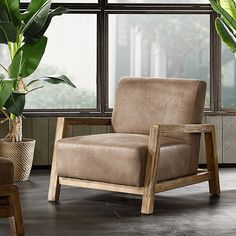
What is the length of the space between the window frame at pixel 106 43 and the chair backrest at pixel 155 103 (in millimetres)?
1019

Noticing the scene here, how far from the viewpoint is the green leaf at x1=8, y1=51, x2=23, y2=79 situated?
459 centimetres

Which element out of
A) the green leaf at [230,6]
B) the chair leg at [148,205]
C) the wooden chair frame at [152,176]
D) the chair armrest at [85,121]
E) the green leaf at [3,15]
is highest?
the green leaf at [230,6]

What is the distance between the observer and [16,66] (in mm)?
4617

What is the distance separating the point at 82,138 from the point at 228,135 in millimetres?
1949

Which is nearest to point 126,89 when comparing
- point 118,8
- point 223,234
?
point 118,8

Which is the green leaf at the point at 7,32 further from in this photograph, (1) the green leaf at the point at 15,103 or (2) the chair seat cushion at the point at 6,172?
(2) the chair seat cushion at the point at 6,172

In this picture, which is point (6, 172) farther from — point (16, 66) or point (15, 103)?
point (16, 66)

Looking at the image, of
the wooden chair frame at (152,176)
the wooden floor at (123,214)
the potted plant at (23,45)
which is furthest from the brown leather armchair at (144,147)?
the potted plant at (23,45)

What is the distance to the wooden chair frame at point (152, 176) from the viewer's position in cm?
388

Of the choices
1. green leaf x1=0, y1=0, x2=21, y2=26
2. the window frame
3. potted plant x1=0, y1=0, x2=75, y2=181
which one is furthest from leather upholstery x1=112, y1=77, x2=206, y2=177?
the window frame

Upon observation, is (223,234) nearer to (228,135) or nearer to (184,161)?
(184,161)

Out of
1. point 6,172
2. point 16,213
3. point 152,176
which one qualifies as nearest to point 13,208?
point 16,213

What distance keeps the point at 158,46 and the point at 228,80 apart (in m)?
0.67

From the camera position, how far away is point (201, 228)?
349 cm
